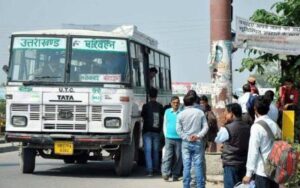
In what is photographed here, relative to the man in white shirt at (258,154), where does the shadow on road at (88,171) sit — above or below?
below

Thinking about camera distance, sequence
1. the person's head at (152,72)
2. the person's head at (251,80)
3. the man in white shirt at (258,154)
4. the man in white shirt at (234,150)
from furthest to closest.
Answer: the person's head at (152,72) < the person's head at (251,80) < the man in white shirt at (234,150) < the man in white shirt at (258,154)

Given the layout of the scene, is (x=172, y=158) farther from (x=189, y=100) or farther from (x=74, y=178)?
(x=189, y=100)

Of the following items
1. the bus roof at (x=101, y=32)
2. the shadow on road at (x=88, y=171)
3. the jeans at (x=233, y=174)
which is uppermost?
the bus roof at (x=101, y=32)

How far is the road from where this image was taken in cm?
1187

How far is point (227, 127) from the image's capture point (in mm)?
7738

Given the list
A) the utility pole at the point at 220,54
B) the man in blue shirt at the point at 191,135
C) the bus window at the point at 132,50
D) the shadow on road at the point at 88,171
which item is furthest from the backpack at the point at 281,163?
the shadow on road at the point at 88,171

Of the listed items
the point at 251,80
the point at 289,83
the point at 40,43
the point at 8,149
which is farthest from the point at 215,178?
the point at 8,149

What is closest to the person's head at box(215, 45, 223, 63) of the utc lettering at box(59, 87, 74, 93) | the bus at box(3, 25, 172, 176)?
the bus at box(3, 25, 172, 176)

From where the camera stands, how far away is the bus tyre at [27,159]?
43.7ft

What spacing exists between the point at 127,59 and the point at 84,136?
181 centimetres

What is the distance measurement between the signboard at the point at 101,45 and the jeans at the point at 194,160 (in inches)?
142

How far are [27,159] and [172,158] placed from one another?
10.4ft

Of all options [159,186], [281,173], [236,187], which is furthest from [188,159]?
[281,173]

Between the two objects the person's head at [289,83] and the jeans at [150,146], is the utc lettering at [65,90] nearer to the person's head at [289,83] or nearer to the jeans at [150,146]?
the jeans at [150,146]
